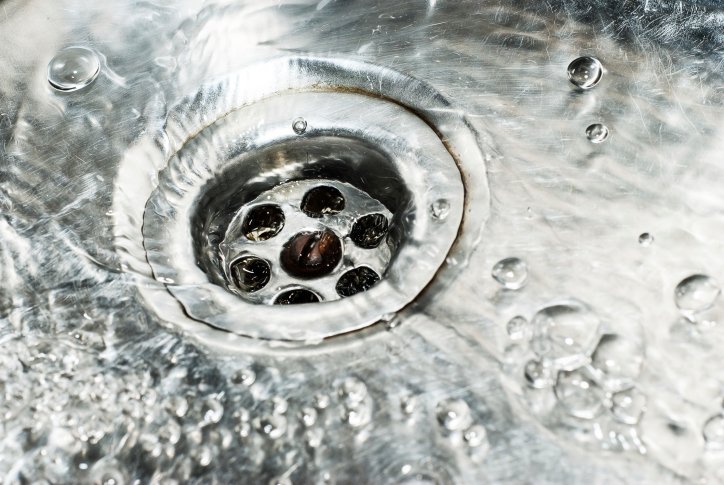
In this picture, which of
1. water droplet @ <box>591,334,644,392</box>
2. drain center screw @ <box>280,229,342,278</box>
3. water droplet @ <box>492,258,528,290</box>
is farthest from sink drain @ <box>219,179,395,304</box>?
water droplet @ <box>591,334,644,392</box>

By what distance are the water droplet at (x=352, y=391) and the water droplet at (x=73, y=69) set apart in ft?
1.42

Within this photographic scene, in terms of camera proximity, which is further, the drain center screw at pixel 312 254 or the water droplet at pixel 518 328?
the drain center screw at pixel 312 254

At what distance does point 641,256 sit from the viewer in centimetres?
66

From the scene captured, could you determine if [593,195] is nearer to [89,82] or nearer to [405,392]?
[405,392]

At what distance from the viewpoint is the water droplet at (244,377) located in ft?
2.00

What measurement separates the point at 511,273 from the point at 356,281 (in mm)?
144

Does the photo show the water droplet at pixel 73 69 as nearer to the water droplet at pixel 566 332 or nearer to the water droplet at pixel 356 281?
the water droplet at pixel 356 281

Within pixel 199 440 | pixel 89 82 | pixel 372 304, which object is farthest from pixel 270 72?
pixel 199 440

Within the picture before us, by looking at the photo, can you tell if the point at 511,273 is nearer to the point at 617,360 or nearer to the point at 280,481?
the point at 617,360

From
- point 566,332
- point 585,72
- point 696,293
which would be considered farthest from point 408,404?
point 585,72

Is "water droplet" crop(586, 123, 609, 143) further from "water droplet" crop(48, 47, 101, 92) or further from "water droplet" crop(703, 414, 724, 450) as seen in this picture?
"water droplet" crop(48, 47, 101, 92)

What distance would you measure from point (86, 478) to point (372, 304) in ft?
0.80

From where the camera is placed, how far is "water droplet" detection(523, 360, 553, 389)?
590mm

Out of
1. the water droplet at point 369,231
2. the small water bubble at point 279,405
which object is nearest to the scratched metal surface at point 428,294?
the small water bubble at point 279,405
